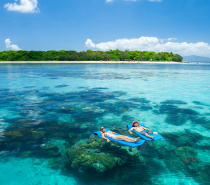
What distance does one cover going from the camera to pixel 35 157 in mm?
6539

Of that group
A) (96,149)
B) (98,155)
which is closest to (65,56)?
(96,149)

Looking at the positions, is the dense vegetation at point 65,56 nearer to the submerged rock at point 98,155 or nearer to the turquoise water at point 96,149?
the turquoise water at point 96,149

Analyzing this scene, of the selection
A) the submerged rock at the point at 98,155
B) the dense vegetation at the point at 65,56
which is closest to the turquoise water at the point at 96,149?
the submerged rock at the point at 98,155

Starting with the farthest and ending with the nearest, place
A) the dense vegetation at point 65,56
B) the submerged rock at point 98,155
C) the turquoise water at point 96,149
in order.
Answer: the dense vegetation at point 65,56 → the submerged rock at point 98,155 → the turquoise water at point 96,149

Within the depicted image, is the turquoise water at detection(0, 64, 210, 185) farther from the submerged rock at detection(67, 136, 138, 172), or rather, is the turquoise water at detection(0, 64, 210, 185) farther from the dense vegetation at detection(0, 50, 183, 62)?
the dense vegetation at detection(0, 50, 183, 62)

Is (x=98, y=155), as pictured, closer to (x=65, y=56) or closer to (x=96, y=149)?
(x=96, y=149)

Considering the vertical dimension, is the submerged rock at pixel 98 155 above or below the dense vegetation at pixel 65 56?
below

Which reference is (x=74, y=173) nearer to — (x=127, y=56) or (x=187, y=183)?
(x=187, y=183)

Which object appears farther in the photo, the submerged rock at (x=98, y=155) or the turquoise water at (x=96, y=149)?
the submerged rock at (x=98, y=155)

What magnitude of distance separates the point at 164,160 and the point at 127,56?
128708 mm

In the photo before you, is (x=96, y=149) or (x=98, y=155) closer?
(x=98, y=155)

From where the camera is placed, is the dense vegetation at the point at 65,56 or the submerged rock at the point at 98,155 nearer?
the submerged rock at the point at 98,155

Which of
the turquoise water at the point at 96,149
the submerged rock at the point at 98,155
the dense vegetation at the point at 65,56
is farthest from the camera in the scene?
the dense vegetation at the point at 65,56

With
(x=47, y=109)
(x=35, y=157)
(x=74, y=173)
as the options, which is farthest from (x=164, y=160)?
(x=47, y=109)
